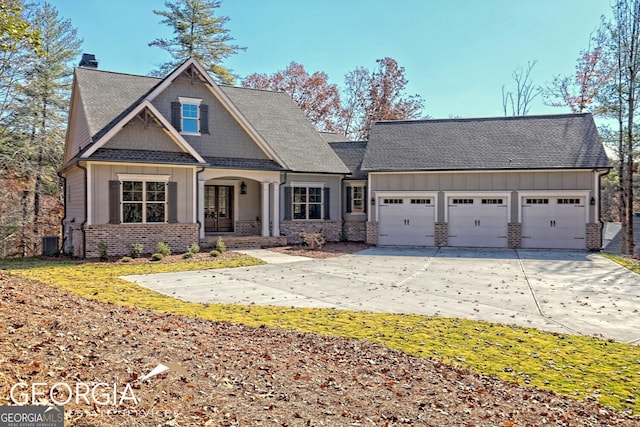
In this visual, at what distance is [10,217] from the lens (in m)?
22.5

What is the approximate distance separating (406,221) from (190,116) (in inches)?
412

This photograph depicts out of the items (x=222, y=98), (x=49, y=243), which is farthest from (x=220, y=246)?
(x=49, y=243)

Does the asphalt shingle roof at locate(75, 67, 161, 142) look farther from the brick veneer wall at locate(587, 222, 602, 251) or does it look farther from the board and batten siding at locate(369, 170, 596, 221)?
the brick veneer wall at locate(587, 222, 602, 251)

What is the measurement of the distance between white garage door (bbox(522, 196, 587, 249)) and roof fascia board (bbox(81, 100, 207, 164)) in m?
13.8

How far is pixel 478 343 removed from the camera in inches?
253

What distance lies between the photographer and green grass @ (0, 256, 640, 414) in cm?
514

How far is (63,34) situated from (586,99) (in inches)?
1300

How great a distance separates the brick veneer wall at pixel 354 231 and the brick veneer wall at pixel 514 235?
6.51m

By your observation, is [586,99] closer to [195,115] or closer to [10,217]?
[195,115]

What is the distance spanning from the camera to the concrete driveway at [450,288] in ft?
27.3

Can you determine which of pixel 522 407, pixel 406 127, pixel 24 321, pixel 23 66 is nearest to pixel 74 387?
pixel 24 321

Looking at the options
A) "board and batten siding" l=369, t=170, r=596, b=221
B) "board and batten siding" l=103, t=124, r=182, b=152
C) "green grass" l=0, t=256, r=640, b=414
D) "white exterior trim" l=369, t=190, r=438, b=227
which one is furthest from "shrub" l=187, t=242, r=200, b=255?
"white exterior trim" l=369, t=190, r=438, b=227

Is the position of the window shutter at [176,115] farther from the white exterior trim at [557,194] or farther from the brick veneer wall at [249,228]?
the white exterior trim at [557,194]

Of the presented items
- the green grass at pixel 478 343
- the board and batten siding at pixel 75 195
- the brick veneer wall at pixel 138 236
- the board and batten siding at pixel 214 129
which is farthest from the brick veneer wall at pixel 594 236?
the board and batten siding at pixel 75 195
